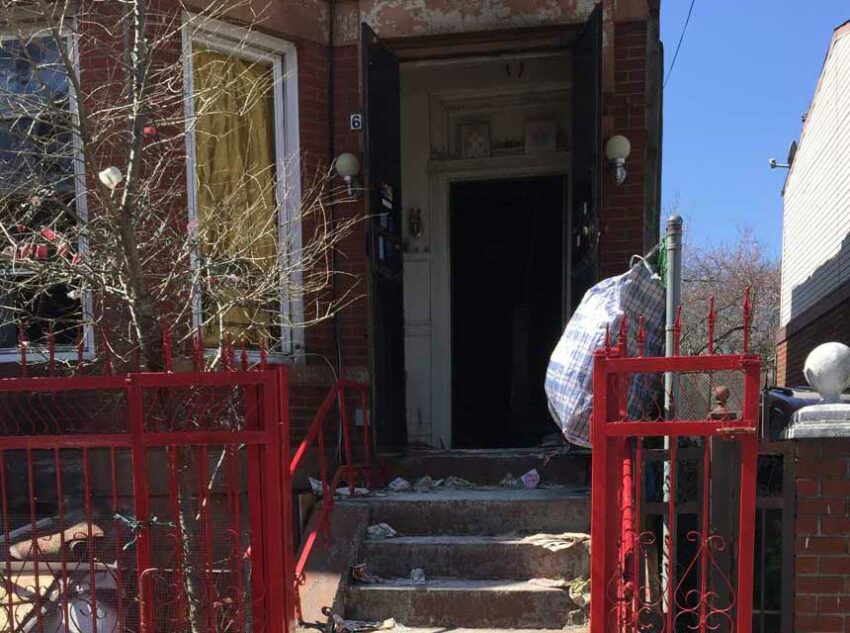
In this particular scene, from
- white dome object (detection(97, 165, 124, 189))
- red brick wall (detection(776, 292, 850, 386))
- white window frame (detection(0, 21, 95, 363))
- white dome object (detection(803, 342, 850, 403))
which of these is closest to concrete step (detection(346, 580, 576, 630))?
white dome object (detection(803, 342, 850, 403))

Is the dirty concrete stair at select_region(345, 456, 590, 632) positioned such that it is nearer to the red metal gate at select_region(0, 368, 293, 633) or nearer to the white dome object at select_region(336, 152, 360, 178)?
the red metal gate at select_region(0, 368, 293, 633)

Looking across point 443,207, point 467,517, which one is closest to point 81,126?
point 467,517

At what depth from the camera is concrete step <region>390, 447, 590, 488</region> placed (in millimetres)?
4328

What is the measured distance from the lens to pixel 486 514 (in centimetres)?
380

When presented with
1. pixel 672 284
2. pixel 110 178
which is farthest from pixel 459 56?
pixel 110 178

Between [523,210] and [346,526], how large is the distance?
4.41 meters

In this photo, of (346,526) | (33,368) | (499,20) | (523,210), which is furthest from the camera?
(523,210)

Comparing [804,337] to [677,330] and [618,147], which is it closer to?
[618,147]

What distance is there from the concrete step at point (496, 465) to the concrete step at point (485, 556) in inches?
28.4

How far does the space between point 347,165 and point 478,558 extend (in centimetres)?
275

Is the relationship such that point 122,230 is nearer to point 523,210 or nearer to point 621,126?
point 621,126

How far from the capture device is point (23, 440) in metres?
2.75

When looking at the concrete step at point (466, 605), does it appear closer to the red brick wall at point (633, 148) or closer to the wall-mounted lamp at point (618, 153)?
the red brick wall at point (633, 148)

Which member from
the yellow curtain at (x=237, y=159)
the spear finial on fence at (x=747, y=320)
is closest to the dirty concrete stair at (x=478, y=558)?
the yellow curtain at (x=237, y=159)
